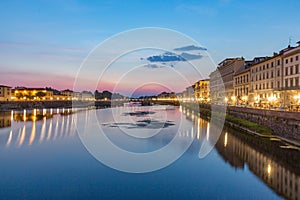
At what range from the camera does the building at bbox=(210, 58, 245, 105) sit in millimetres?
76688

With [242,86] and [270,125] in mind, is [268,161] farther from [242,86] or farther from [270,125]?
[242,86]

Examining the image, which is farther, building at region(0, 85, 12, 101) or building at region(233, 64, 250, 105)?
building at region(0, 85, 12, 101)

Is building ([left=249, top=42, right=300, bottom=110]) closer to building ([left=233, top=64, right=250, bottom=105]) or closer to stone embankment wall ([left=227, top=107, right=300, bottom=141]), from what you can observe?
stone embankment wall ([left=227, top=107, right=300, bottom=141])

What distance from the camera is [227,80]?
8469 centimetres

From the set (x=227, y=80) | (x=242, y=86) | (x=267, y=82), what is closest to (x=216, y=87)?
(x=227, y=80)

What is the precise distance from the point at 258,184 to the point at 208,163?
17.7 ft

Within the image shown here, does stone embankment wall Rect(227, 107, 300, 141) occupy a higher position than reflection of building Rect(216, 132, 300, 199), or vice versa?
stone embankment wall Rect(227, 107, 300, 141)

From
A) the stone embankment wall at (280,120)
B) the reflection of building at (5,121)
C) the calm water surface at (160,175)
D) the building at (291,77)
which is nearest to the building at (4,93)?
the reflection of building at (5,121)

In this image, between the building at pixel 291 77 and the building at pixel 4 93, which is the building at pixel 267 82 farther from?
the building at pixel 4 93

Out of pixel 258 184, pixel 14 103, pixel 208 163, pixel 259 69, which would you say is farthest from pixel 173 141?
pixel 14 103

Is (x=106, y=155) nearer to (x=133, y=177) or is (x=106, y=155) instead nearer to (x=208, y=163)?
(x=133, y=177)

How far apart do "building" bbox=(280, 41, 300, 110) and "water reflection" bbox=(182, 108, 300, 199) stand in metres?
14.8

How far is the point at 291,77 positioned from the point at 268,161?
86.0ft

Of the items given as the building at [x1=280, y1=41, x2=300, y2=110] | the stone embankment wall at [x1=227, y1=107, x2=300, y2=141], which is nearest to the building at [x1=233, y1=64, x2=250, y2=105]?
the building at [x1=280, y1=41, x2=300, y2=110]
